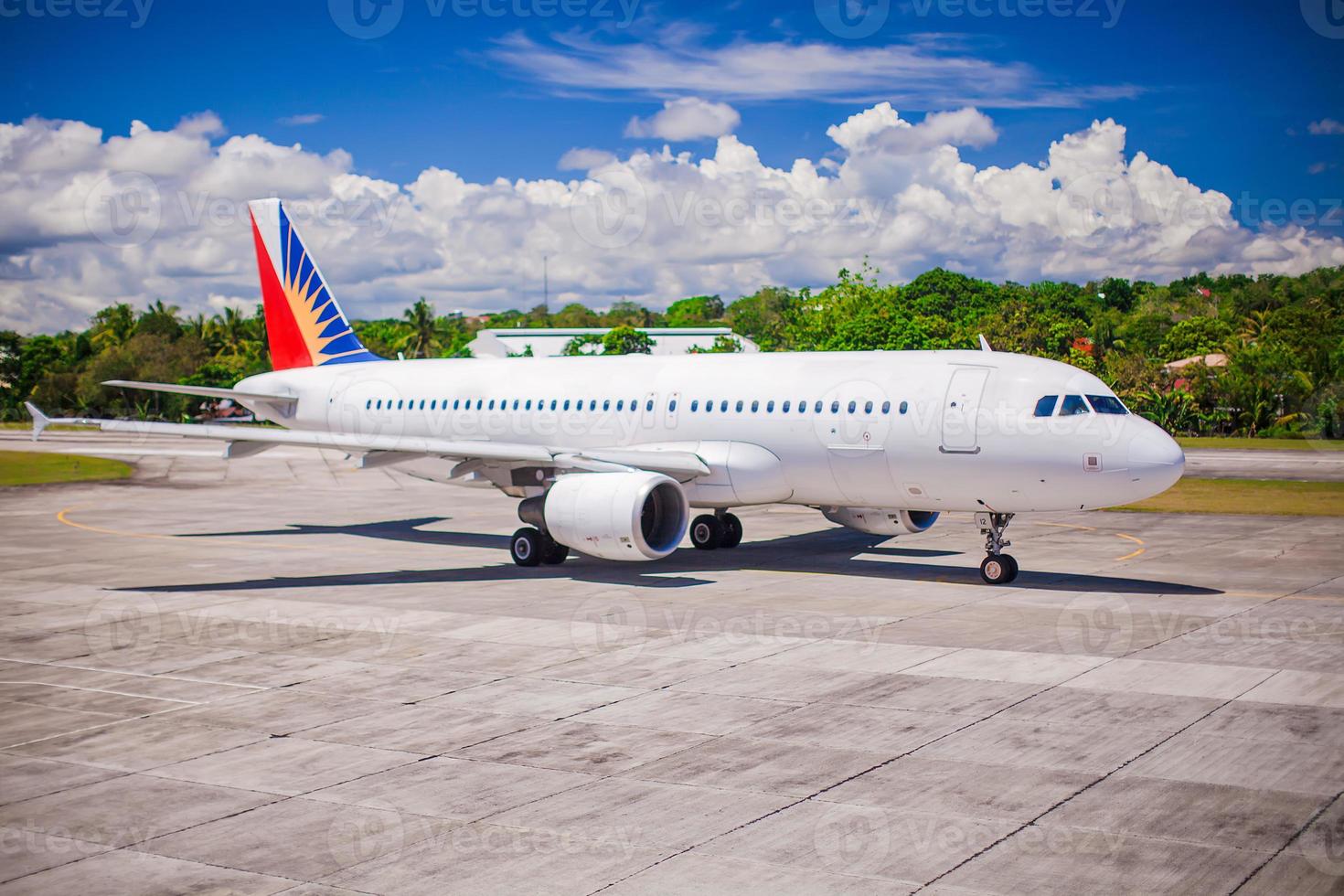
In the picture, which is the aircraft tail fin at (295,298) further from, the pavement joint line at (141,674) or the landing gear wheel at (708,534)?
the pavement joint line at (141,674)

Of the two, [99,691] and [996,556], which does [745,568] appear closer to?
[996,556]

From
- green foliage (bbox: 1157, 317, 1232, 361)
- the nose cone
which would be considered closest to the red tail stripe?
the nose cone

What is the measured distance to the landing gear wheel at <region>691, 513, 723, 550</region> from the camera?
1102 inches

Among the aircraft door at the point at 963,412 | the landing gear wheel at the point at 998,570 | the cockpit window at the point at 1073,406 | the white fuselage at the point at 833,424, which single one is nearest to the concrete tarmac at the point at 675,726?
the landing gear wheel at the point at 998,570

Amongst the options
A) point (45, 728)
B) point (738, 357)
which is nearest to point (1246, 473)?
point (738, 357)

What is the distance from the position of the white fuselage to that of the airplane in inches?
1.5

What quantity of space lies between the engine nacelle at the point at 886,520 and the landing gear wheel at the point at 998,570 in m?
2.13

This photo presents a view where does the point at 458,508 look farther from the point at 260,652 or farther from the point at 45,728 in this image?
the point at 45,728

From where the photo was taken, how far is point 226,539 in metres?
30.1

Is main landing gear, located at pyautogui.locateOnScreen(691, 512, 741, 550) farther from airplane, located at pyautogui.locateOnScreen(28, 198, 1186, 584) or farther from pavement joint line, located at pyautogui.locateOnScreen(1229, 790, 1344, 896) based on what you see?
pavement joint line, located at pyautogui.locateOnScreen(1229, 790, 1344, 896)

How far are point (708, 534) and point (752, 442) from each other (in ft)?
13.5

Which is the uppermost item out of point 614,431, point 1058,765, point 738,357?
point 738,357

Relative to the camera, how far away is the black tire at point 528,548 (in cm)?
2514

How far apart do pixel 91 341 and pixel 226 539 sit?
11720 centimetres
